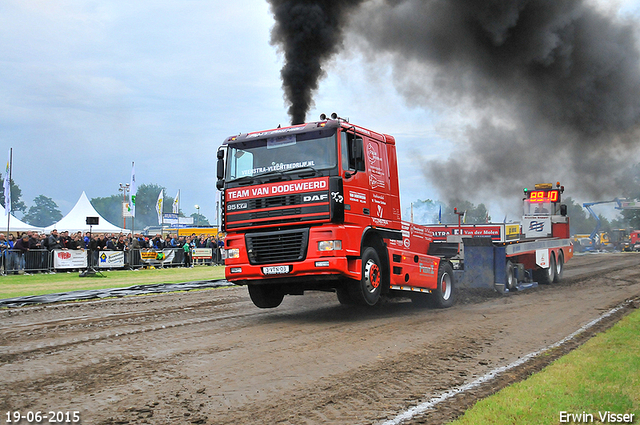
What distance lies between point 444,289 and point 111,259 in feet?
56.5

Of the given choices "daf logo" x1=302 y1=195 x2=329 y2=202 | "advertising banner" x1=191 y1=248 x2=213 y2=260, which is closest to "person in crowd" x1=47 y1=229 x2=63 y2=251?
"advertising banner" x1=191 y1=248 x2=213 y2=260

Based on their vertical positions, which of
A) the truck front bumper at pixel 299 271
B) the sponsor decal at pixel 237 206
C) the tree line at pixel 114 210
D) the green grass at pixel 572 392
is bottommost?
the green grass at pixel 572 392

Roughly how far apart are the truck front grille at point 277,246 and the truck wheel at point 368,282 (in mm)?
1096

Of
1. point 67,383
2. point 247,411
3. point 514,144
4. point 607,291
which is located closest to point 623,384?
point 247,411

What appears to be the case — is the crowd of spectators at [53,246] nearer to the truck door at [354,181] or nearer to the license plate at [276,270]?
the license plate at [276,270]

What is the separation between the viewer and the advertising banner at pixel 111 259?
80.3 feet

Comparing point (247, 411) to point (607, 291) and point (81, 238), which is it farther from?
point (81, 238)

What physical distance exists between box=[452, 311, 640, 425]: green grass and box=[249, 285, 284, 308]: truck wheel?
5.82 metres

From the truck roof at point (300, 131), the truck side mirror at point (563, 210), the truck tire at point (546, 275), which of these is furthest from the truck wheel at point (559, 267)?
the truck roof at point (300, 131)

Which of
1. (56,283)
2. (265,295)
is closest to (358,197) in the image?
(265,295)

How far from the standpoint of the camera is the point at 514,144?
92.4 ft

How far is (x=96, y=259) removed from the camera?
24.2 m

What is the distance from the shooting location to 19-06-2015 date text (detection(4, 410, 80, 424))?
4344 millimetres

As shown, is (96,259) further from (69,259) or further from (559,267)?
(559,267)
